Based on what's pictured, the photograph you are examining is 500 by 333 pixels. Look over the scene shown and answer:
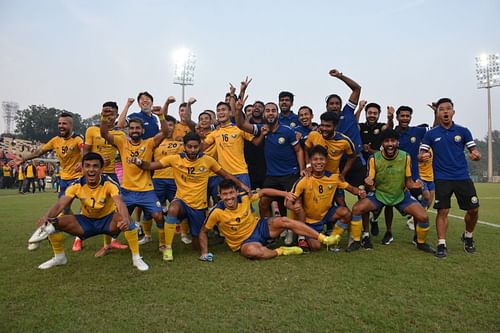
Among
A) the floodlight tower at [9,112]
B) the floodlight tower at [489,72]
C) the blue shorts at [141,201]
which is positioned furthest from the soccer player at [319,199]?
the floodlight tower at [9,112]

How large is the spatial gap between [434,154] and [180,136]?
4.87m

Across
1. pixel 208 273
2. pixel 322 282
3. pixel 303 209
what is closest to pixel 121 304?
pixel 208 273

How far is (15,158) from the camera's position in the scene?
5891mm

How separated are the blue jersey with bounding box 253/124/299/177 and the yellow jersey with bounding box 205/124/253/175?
0.32 m

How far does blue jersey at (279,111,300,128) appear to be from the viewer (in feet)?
22.7

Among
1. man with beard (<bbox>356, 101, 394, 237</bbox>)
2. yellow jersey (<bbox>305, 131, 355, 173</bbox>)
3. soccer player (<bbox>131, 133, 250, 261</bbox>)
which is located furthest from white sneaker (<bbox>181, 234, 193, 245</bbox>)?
man with beard (<bbox>356, 101, 394, 237</bbox>)

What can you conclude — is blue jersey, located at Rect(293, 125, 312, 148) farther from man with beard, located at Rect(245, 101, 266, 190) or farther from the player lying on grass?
the player lying on grass

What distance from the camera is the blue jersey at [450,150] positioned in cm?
519

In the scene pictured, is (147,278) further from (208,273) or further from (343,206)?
(343,206)

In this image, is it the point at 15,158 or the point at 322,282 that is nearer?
the point at 322,282

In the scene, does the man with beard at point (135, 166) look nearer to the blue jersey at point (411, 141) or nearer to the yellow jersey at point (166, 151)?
the yellow jersey at point (166, 151)

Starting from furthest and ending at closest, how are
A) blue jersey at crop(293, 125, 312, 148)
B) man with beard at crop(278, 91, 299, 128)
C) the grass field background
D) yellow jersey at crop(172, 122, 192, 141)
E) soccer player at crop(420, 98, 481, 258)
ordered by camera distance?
yellow jersey at crop(172, 122, 192, 141) → man with beard at crop(278, 91, 299, 128) → blue jersey at crop(293, 125, 312, 148) → soccer player at crop(420, 98, 481, 258) → the grass field background

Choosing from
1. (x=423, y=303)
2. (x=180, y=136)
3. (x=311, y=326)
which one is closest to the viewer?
(x=311, y=326)

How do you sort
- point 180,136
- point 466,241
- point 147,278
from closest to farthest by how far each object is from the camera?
point 147,278
point 466,241
point 180,136
